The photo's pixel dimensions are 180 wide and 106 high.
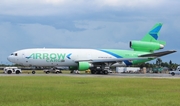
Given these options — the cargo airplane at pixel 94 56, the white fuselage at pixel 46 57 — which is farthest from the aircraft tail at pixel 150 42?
the white fuselage at pixel 46 57

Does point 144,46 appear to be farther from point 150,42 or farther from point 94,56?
point 94,56

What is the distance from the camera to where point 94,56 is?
211 ft

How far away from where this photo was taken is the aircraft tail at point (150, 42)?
67.9 m

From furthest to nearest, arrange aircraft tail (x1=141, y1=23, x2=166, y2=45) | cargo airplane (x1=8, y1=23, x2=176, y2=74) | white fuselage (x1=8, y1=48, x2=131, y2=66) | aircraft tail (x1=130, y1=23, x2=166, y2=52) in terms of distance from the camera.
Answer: aircraft tail (x1=141, y1=23, x2=166, y2=45)
aircraft tail (x1=130, y1=23, x2=166, y2=52)
cargo airplane (x1=8, y1=23, x2=176, y2=74)
white fuselage (x1=8, y1=48, x2=131, y2=66)

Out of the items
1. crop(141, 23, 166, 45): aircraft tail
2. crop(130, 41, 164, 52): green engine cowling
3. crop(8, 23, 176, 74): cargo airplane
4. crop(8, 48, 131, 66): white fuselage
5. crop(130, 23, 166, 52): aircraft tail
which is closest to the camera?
crop(8, 48, 131, 66): white fuselage

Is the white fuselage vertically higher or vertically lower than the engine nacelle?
higher

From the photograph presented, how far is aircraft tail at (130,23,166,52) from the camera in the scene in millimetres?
67875

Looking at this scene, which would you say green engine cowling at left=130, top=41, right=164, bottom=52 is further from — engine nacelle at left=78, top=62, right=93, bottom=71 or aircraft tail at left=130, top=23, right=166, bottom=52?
engine nacelle at left=78, top=62, right=93, bottom=71

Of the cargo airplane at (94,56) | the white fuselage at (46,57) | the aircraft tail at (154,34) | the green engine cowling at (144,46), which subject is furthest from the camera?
the aircraft tail at (154,34)

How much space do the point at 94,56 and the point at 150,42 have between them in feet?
36.9

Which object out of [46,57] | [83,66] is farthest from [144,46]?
[46,57]

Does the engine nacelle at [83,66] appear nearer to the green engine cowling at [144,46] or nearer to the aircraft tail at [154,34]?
the green engine cowling at [144,46]

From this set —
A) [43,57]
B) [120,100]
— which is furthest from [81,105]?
[43,57]

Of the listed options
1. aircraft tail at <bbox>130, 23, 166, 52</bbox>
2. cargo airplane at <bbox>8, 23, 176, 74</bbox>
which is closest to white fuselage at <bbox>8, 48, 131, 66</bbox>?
cargo airplane at <bbox>8, 23, 176, 74</bbox>
